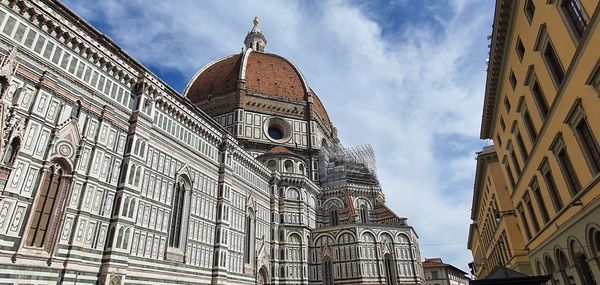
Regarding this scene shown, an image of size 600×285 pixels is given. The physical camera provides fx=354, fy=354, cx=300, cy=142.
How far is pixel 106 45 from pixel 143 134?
5.64 meters

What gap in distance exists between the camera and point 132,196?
2036 centimetres

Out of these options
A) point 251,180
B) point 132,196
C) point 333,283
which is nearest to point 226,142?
point 251,180

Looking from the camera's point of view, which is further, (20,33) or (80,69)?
(80,69)

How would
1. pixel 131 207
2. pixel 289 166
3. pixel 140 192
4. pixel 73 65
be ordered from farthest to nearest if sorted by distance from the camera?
pixel 289 166
pixel 140 192
pixel 131 207
pixel 73 65

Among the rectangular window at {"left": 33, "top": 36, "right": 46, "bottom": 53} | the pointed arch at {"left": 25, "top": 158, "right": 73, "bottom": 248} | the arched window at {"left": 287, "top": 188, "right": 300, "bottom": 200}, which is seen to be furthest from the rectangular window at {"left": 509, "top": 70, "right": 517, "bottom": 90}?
the arched window at {"left": 287, "top": 188, "right": 300, "bottom": 200}

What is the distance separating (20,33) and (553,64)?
2209cm

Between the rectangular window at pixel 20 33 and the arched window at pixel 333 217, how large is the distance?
35.1 meters

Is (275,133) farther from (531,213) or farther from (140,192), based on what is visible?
(531,213)

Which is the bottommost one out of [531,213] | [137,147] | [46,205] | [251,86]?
[531,213]

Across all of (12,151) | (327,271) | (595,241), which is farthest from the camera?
(327,271)

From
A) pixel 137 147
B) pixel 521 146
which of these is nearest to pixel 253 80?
pixel 137 147

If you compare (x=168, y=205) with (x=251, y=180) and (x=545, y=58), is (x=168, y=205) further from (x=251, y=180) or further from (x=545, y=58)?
(x=545, y=58)

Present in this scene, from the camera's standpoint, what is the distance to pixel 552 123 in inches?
499

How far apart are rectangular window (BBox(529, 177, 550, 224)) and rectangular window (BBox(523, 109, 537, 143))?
Result: 6.08 ft
